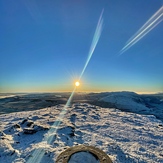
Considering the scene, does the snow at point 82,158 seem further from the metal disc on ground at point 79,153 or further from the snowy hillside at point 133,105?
the snowy hillside at point 133,105

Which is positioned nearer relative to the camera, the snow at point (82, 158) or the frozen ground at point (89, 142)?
the snow at point (82, 158)

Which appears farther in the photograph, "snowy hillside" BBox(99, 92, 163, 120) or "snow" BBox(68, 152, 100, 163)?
"snowy hillside" BBox(99, 92, 163, 120)

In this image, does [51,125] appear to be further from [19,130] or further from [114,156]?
[114,156]

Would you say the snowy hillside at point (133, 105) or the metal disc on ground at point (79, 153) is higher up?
the snowy hillside at point (133, 105)

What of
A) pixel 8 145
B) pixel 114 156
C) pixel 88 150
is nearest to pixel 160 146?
pixel 114 156

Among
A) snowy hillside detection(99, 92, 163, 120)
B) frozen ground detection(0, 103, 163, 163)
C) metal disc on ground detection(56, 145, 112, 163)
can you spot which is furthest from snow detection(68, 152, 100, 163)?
snowy hillside detection(99, 92, 163, 120)

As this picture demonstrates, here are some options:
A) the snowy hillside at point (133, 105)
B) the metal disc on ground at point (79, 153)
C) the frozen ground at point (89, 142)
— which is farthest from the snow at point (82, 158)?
the snowy hillside at point (133, 105)

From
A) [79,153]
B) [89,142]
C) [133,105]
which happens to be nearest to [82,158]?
[79,153]

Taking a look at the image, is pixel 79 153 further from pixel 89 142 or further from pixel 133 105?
pixel 133 105

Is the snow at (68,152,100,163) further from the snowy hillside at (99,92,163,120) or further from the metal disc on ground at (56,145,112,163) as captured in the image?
the snowy hillside at (99,92,163,120)

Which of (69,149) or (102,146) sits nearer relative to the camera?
(69,149)

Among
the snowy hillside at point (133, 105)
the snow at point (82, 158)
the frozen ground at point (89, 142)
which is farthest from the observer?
the snowy hillside at point (133, 105)
